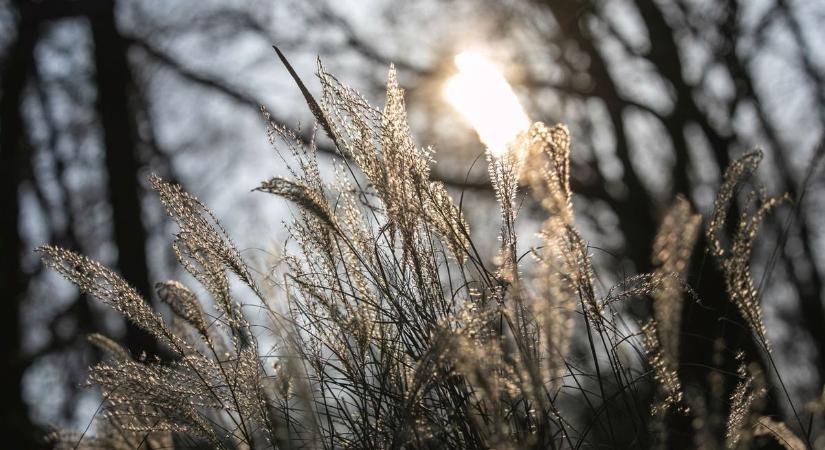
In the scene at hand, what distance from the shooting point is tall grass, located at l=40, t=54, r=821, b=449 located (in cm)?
160

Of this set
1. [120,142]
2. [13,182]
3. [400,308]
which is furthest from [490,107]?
[13,182]

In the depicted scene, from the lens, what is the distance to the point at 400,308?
1811 mm

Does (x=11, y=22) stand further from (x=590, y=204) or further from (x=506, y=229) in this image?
(x=506, y=229)

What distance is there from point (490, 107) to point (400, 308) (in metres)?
0.47

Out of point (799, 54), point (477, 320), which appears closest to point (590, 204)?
point (799, 54)

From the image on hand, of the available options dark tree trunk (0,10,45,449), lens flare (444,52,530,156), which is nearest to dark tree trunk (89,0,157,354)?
dark tree trunk (0,10,45,449)

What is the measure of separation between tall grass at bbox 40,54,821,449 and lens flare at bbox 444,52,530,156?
A: 0.18ft

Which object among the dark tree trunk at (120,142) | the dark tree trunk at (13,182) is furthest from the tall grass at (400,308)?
the dark tree trunk at (13,182)

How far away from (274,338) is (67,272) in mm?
548

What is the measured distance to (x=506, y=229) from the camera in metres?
1.88

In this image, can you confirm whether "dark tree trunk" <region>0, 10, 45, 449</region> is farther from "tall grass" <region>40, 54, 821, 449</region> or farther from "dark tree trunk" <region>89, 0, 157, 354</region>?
"tall grass" <region>40, 54, 821, 449</region>

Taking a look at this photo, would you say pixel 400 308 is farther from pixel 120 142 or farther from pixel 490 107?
pixel 120 142

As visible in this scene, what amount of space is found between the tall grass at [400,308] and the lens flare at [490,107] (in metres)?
0.05

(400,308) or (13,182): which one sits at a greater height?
(13,182)
